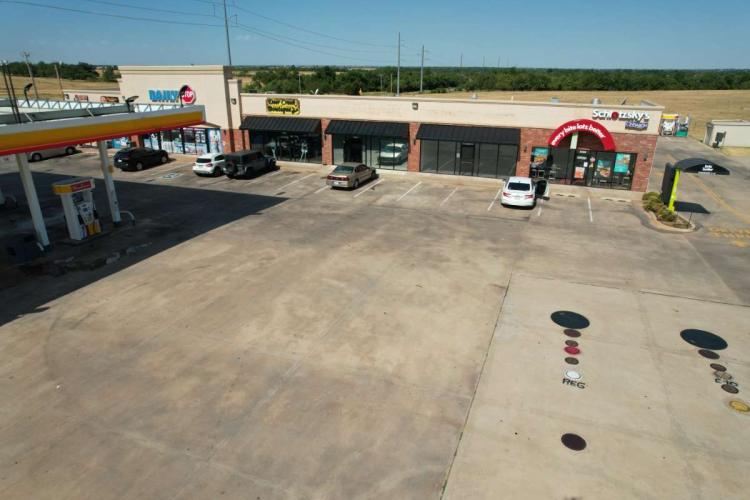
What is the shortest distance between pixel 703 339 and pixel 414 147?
2417 cm

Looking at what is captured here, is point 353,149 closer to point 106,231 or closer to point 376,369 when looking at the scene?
point 106,231

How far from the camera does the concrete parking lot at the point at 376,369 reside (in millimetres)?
8906

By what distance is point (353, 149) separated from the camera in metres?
36.6

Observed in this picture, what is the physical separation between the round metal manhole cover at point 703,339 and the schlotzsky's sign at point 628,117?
63.5ft

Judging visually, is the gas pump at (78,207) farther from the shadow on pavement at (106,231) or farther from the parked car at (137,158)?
the parked car at (137,158)

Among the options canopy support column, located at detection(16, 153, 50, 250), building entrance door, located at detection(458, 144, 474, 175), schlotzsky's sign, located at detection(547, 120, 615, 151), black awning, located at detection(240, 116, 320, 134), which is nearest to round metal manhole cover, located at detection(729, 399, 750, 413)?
schlotzsky's sign, located at detection(547, 120, 615, 151)

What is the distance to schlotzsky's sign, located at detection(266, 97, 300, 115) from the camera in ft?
120

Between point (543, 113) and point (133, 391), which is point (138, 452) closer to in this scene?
point (133, 391)

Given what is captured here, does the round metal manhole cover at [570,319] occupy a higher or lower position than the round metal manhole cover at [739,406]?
higher

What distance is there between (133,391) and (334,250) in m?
10.5

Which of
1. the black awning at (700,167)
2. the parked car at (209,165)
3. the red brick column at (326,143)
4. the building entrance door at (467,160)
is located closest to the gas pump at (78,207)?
the parked car at (209,165)

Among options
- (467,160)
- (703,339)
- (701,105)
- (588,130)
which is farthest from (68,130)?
(701,105)

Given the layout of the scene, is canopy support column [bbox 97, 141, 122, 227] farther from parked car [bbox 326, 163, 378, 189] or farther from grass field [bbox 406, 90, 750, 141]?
grass field [bbox 406, 90, 750, 141]

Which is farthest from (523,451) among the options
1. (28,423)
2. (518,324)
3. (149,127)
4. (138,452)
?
Answer: (149,127)
